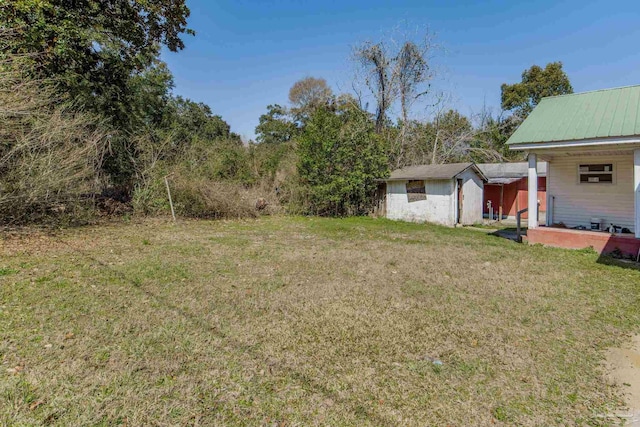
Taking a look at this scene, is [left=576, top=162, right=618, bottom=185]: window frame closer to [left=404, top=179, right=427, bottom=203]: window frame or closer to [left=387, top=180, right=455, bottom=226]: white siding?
[left=387, top=180, right=455, bottom=226]: white siding

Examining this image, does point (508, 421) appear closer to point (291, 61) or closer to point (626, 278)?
point (626, 278)

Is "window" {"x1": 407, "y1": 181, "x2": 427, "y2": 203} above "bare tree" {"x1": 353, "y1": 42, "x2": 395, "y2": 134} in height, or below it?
below

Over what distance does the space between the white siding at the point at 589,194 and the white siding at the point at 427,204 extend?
391 cm

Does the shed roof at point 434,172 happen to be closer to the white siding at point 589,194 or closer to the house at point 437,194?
the house at point 437,194

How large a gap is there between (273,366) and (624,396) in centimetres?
275

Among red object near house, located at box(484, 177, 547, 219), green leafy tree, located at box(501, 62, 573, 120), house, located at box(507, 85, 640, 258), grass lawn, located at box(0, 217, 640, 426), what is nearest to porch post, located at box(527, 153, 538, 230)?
house, located at box(507, 85, 640, 258)

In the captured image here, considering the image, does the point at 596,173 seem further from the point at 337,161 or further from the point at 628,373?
the point at 337,161

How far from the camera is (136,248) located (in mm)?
7184

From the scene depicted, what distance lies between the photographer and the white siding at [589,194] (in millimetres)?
8242

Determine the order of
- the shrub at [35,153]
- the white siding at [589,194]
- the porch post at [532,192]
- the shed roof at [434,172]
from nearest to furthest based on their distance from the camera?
the shrub at [35,153] < the white siding at [589,194] < the porch post at [532,192] < the shed roof at [434,172]

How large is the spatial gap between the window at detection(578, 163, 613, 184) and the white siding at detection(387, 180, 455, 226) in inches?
178

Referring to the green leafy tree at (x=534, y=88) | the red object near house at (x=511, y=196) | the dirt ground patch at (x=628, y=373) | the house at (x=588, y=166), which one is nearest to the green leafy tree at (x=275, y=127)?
the red object near house at (x=511, y=196)

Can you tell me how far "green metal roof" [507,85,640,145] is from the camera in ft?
23.7

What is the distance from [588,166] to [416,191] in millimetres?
6141
